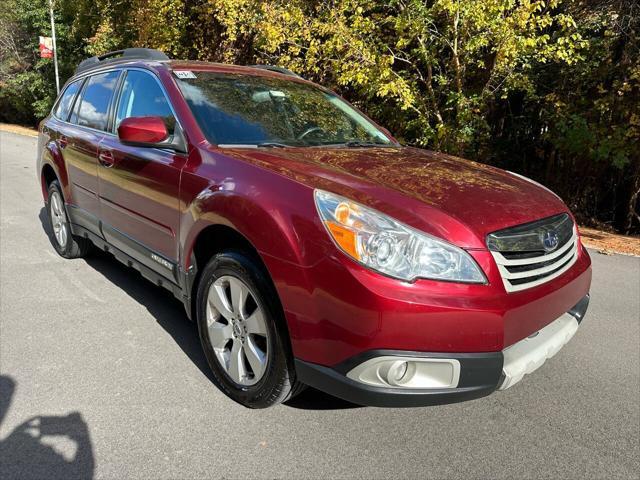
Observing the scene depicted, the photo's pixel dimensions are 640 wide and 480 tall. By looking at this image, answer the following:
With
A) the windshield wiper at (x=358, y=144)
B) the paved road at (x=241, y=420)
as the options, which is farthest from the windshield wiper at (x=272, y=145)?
the paved road at (x=241, y=420)

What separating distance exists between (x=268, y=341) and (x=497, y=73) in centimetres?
698

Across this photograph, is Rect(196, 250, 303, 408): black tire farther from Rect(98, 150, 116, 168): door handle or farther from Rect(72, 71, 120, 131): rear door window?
Rect(72, 71, 120, 131): rear door window

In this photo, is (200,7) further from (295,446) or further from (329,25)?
(295,446)

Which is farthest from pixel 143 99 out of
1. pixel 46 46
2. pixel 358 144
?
pixel 46 46

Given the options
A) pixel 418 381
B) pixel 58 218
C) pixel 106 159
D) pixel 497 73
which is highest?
pixel 497 73

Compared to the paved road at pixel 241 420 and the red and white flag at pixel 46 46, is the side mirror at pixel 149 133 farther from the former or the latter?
the red and white flag at pixel 46 46

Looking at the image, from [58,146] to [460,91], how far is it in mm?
5816

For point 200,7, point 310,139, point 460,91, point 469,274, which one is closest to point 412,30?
point 460,91

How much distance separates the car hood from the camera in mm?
2320

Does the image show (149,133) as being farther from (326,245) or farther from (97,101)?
(97,101)

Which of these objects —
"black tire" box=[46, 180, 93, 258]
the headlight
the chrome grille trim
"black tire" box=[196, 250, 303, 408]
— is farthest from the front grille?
"black tire" box=[46, 180, 93, 258]

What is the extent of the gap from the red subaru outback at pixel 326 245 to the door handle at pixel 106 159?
0.06 ft

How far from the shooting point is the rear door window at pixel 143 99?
133 inches

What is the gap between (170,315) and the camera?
405cm
